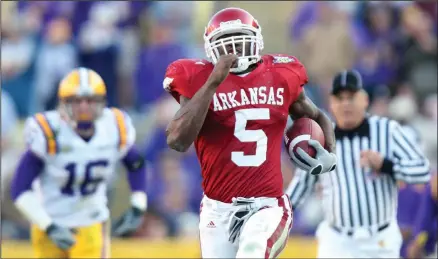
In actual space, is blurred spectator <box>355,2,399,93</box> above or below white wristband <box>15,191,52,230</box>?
above

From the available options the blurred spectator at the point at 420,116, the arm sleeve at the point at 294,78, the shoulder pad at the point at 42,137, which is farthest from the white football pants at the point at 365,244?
the blurred spectator at the point at 420,116

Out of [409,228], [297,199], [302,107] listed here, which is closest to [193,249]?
[409,228]

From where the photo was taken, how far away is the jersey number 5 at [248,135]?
4.62 metres

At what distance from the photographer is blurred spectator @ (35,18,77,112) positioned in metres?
9.59

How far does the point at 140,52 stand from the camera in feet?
32.5

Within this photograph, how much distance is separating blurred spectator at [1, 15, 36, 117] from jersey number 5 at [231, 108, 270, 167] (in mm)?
5343

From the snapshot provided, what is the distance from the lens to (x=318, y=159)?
4695 mm

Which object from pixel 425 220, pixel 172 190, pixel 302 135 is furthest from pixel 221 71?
pixel 172 190

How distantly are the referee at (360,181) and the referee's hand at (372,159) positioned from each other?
2 centimetres

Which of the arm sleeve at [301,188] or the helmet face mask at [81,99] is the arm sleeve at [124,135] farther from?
the arm sleeve at [301,188]

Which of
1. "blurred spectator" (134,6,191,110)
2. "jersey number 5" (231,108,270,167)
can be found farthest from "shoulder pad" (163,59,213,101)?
"blurred spectator" (134,6,191,110)

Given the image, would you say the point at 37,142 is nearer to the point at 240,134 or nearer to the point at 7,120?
the point at 240,134

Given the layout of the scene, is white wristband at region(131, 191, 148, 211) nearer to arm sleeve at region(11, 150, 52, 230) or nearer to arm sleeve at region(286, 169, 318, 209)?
arm sleeve at region(11, 150, 52, 230)

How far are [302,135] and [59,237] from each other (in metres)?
1.93
